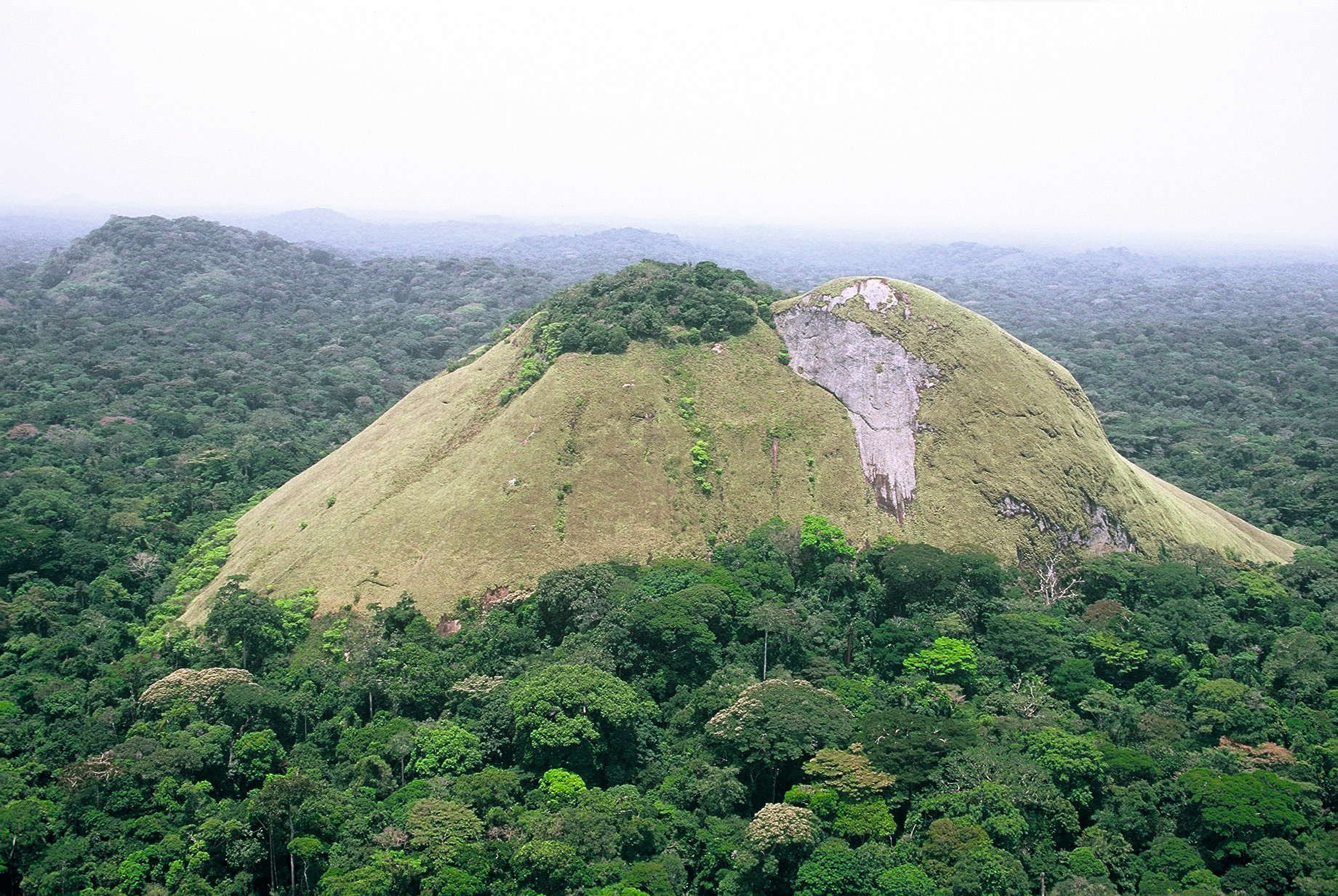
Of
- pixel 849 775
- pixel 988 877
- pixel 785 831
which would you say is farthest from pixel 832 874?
pixel 988 877

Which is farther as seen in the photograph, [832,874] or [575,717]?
[575,717]

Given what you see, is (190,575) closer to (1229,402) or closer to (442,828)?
(442,828)

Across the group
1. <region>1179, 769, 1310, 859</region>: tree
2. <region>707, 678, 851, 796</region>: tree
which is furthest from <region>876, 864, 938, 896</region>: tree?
<region>1179, 769, 1310, 859</region>: tree

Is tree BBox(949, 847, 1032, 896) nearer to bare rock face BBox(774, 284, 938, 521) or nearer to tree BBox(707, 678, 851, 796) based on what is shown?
tree BBox(707, 678, 851, 796)

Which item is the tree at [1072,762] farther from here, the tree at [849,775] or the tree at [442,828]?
the tree at [442,828]

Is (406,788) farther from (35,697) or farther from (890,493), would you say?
(890,493)

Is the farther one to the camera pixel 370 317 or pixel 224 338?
pixel 370 317

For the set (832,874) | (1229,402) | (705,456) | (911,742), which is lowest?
(832,874)

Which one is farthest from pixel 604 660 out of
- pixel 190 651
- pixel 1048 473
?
pixel 1048 473
